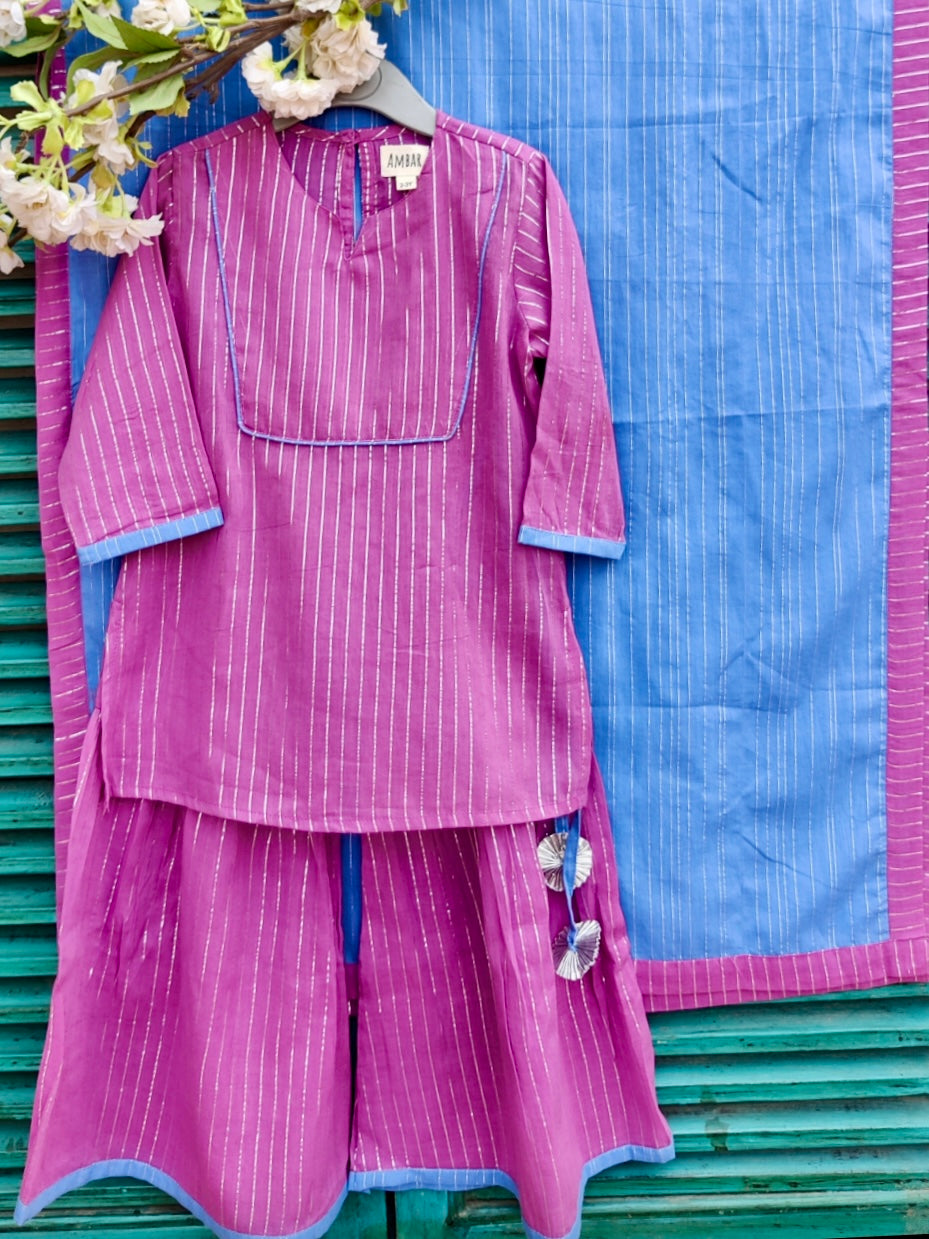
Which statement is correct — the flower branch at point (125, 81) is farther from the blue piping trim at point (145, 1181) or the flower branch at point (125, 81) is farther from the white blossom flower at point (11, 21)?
the blue piping trim at point (145, 1181)

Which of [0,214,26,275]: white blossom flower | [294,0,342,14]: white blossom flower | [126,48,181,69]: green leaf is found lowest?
[0,214,26,275]: white blossom flower

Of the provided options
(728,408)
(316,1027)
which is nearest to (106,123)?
(728,408)

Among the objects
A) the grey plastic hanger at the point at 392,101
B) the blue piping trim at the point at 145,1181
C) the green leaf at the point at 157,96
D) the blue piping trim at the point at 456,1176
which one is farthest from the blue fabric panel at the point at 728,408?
the blue piping trim at the point at 145,1181

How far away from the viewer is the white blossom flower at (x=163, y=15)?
0.97 metres

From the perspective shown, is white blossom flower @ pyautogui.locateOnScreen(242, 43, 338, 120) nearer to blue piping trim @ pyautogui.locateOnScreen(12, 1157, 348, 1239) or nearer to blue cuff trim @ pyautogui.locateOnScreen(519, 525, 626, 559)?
blue cuff trim @ pyautogui.locateOnScreen(519, 525, 626, 559)

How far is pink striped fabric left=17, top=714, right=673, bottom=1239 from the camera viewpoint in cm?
117

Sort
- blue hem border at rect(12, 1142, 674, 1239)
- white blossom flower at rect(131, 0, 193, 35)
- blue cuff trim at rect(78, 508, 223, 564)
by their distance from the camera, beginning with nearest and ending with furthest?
1. white blossom flower at rect(131, 0, 193, 35)
2. blue cuff trim at rect(78, 508, 223, 564)
3. blue hem border at rect(12, 1142, 674, 1239)

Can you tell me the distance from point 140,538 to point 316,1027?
24.8 inches

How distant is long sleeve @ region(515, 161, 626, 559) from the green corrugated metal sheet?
70cm

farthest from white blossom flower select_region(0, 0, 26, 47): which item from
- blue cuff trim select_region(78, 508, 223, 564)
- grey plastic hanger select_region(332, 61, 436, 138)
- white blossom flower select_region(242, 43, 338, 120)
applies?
blue cuff trim select_region(78, 508, 223, 564)

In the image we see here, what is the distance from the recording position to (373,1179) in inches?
50.9

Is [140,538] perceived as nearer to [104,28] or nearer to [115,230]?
[115,230]

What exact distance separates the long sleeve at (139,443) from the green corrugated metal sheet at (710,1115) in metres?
0.29

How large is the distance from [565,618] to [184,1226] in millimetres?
1022
